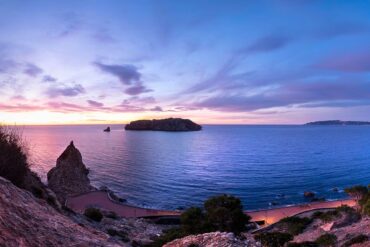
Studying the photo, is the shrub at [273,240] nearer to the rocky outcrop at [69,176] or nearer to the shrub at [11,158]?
the shrub at [11,158]

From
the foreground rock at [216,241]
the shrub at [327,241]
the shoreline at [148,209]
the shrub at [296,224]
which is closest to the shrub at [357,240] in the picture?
the shrub at [327,241]

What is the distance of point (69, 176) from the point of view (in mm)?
64188

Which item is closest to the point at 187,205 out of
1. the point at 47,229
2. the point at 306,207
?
the point at 306,207

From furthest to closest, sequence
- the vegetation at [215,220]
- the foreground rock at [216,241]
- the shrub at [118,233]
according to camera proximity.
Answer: the shrub at [118,233] → the vegetation at [215,220] → the foreground rock at [216,241]

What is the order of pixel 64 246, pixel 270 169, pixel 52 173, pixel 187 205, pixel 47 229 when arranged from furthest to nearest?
pixel 270 169 < pixel 52 173 < pixel 187 205 < pixel 47 229 < pixel 64 246

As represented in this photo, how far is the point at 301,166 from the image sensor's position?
9831 cm

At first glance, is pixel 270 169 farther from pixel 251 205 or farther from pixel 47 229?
pixel 47 229

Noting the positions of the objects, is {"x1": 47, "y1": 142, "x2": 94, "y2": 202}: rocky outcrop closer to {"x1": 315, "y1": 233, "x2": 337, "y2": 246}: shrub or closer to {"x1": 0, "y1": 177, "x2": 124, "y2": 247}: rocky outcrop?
{"x1": 315, "y1": 233, "x2": 337, "y2": 246}: shrub

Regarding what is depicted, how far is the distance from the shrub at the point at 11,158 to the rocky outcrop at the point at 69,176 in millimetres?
41653

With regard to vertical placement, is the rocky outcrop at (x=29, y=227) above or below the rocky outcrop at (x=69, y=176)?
above

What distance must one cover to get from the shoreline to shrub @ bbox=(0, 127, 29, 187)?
2851 cm

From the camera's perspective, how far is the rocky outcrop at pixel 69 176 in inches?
2414

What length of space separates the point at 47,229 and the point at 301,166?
317ft

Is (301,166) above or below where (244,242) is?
below
